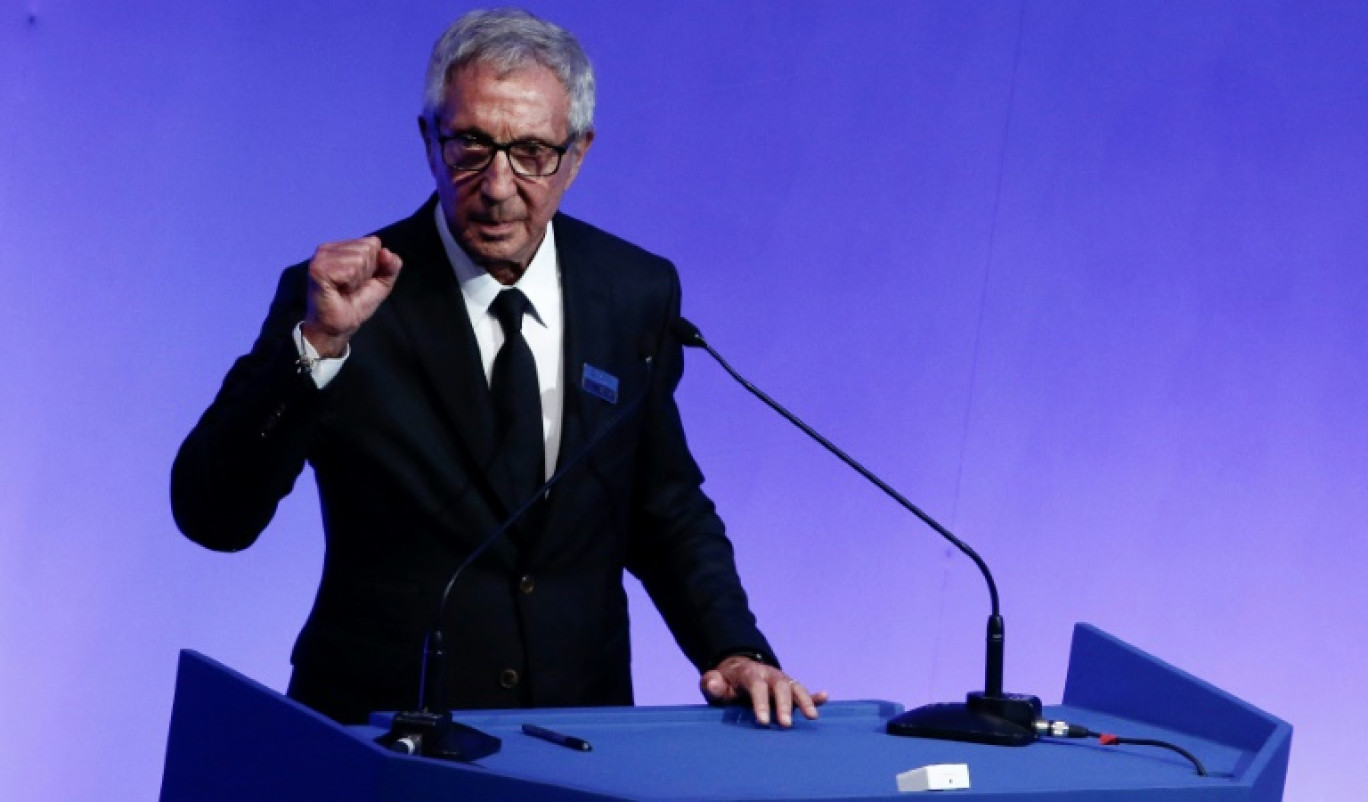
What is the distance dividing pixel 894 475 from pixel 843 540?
161mm

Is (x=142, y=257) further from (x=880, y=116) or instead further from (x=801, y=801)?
(x=801, y=801)

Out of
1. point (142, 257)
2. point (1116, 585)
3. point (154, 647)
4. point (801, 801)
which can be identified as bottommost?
point (801, 801)

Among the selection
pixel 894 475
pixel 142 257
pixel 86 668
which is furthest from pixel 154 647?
pixel 894 475

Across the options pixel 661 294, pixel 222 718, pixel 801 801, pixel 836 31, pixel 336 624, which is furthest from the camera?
pixel 836 31

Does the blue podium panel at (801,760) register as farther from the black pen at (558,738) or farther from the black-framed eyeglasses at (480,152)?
the black-framed eyeglasses at (480,152)

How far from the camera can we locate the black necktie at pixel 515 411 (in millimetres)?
2236

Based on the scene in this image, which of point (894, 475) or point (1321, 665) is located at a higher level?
point (894, 475)

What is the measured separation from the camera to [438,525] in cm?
222

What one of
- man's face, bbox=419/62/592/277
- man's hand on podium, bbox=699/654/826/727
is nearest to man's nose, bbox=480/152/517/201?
man's face, bbox=419/62/592/277

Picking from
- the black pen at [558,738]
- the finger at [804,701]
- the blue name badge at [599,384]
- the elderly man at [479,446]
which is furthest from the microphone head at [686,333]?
the black pen at [558,738]

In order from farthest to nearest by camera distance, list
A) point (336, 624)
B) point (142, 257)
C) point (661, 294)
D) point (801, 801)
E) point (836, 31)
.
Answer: point (836, 31) → point (142, 257) → point (661, 294) → point (336, 624) → point (801, 801)

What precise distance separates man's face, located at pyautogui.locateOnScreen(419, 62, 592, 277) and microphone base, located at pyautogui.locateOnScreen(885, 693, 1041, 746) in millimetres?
701

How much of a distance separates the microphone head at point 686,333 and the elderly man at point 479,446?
0.19 ft

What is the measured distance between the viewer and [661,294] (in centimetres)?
252
